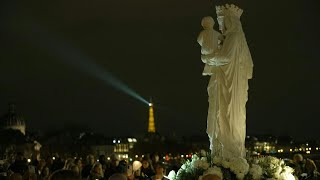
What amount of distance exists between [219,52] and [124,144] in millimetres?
174852

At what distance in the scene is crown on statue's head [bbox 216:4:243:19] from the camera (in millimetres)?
11953

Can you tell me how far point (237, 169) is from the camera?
10898 mm

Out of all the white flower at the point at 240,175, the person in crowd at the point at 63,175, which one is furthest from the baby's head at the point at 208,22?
the person in crowd at the point at 63,175

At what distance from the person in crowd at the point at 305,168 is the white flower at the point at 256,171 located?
3.58 m

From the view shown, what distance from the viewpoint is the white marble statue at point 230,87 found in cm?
1180

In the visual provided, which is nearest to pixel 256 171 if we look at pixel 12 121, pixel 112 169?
pixel 112 169

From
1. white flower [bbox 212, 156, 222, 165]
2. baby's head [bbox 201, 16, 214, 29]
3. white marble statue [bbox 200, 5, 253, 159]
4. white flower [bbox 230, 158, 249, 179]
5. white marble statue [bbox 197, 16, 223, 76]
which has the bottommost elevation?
white flower [bbox 230, 158, 249, 179]

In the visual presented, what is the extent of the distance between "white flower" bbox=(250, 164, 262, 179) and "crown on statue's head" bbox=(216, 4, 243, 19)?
2.90m

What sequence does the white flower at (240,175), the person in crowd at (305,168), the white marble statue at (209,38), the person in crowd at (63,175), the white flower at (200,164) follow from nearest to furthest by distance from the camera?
the person in crowd at (63,175) < the white flower at (240,175) < the white flower at (200,164) < the white marble statue at (209,38) < the person in crowd at (305,168)

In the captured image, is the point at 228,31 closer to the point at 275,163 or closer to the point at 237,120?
the point at 237,120

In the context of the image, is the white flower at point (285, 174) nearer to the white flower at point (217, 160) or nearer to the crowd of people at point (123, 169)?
the white flower at point (217, 160)

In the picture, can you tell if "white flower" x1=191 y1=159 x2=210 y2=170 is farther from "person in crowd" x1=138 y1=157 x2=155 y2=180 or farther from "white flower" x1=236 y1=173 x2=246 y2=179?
"person in crowd" x1=138 y1=157 x2=155 y2=180

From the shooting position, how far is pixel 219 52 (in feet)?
38.7

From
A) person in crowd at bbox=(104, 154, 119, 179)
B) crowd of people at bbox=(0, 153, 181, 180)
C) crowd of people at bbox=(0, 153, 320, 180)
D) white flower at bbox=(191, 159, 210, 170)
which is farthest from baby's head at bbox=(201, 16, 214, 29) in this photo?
person in crowd at bbox=(104, 154, 119, 179)
